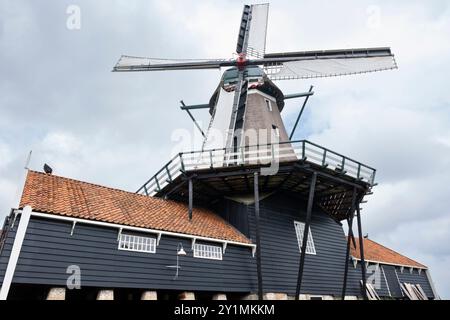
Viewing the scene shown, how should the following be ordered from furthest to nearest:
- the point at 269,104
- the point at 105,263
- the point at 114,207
Result: the point at 269,104, the point at 114,207, the point at 105,263

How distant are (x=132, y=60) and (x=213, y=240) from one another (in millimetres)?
16999

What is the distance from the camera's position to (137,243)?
1214 cm

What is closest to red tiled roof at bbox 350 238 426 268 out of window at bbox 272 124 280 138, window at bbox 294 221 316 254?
window at bbox 294 221 316 254

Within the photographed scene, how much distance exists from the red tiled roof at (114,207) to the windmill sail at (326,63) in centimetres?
1180

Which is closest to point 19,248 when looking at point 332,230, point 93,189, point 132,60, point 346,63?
point 93,189

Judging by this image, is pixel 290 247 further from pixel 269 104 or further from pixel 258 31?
pixel 258 31

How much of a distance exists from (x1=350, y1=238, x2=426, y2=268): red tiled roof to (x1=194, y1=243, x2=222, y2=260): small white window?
34.9 feet

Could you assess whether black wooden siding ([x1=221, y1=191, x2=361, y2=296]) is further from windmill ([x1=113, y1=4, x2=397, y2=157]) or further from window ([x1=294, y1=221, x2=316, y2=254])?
windmill ([x1=113, y1=4, x2=397, y2=157])

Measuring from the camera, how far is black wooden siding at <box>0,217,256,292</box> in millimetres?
Result: 9906

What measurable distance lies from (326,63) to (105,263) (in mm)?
18131

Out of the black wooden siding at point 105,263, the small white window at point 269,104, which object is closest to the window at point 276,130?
the small white window at point 269,104

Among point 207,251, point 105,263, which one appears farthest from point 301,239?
point 105,263
